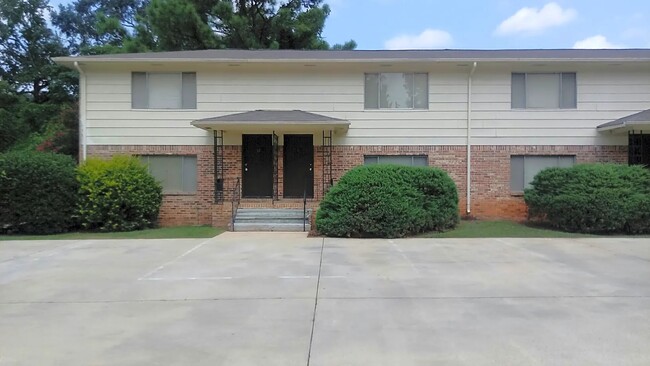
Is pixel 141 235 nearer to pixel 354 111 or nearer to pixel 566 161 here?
pixel 354 111

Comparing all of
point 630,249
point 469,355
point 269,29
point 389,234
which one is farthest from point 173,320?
point 269,29

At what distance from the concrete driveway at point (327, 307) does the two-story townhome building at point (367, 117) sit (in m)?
6.15

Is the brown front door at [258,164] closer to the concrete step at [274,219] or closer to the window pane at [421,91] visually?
the concrete step at [274,219]

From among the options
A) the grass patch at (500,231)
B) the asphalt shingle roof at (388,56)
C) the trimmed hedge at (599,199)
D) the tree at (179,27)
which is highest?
the tree at (179,27)

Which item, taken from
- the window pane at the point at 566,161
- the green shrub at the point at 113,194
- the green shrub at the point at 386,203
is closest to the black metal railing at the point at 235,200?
the green shrub at the point at 113,194

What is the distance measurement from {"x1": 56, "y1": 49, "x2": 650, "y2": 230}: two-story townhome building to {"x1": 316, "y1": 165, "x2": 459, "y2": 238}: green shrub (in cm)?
281

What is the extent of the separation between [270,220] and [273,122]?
2767 mm

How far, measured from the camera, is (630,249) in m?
11.2

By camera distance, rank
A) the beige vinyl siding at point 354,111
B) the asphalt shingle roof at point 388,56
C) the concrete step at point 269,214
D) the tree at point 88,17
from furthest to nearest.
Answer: the tree at point 88,17
the beige vinyl siding at point 354,111
the asphalt shingle roof at point 388,56
the concrete step at point 269,214

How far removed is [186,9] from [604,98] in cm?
1948

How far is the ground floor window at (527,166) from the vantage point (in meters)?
17.0

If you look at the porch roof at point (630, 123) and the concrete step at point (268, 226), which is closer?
the porch roof at point (630, 123)

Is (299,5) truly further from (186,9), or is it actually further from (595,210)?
(595,210)

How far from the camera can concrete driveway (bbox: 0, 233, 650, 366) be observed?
4.70m
